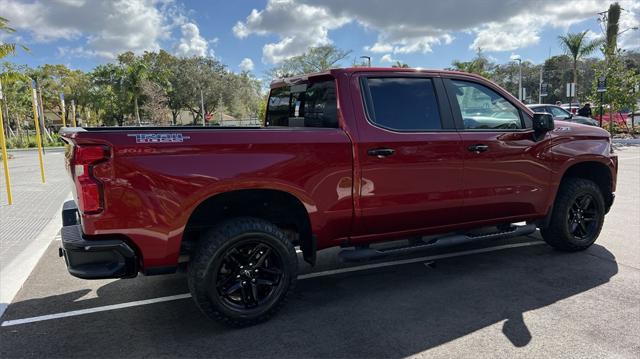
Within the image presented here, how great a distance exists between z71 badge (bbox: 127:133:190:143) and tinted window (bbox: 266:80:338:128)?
133 centimetres

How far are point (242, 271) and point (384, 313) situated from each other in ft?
3.92

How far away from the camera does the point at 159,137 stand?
319cm

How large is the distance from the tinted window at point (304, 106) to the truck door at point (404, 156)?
0.24 m

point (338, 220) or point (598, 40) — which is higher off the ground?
point (598, 40)

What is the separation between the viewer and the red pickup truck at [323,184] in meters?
3.18

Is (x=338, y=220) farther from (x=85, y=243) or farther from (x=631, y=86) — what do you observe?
(x=631, y=86)

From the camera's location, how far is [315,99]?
14.1ft

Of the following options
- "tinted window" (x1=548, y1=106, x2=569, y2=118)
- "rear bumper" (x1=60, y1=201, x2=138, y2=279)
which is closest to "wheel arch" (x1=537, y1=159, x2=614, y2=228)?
"rear bumper" (x1=60, y1=201, x2=138, y2=279)

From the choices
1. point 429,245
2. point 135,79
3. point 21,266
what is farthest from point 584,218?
point 135,79

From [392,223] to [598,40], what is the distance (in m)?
32.6

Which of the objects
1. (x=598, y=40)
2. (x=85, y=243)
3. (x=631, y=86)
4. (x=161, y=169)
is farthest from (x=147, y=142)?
(x=598, y=40)

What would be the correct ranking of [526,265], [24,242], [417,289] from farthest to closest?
[24,242], [526,265], [417,289]

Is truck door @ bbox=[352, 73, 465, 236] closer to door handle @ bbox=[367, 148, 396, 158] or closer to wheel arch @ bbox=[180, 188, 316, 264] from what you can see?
door handle @ bbox=[367, 148, 396, 158]

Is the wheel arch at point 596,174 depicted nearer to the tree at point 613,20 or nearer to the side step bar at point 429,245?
the side step bar at point 429,245
